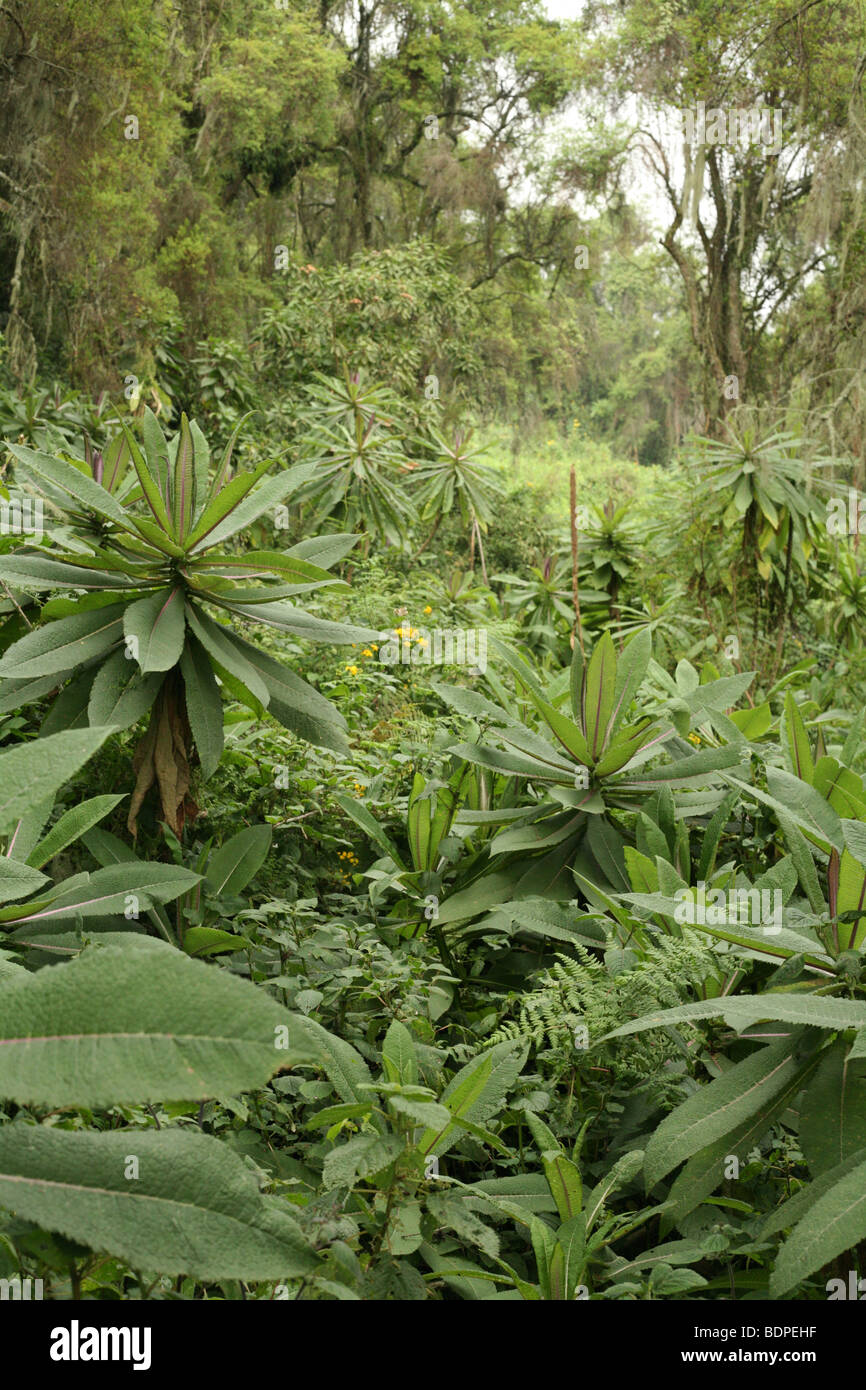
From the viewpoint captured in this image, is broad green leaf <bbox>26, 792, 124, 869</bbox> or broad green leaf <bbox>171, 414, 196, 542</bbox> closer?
broad green leaf <bbox>26, 792, 124, 869</bbox>

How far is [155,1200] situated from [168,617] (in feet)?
4.84

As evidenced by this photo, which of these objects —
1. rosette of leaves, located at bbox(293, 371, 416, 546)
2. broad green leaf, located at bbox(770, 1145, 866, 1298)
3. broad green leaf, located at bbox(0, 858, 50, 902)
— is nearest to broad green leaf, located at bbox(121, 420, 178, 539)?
broad green leaf, located at bbox(0, 858, 50, 902)

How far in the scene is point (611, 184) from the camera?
39.9ft

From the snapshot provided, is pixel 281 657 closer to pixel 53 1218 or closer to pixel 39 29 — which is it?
pixel 53 1218

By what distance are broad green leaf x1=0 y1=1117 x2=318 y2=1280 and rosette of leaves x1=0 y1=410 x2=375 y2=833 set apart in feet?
4.25

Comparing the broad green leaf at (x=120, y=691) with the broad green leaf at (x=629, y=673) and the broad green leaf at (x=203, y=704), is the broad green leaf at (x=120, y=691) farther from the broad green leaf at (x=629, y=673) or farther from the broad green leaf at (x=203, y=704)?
the broad green leaf at (x=629, y=673)

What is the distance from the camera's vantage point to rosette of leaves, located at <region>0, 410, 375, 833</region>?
1855 mm

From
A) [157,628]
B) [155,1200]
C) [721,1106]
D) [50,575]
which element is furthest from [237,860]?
[155,1200]

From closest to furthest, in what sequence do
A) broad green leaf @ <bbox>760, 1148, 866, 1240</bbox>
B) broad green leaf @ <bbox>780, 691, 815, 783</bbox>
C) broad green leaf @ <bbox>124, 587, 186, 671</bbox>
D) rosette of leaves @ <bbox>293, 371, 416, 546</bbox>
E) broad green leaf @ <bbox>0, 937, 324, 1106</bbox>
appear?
broad green leaf @ <bbox>0, 937, 324, 1106</bbox> < broad green leaf @ <bbox>760, 1148, 866, 1240</bbox> < broad green leaf @ <bbox>124, 587, 186, 671</bbox> < broad green leaf @ <bbox>780, 691, 815, 783</bbox> < rosette of leaves @ <bbox>293, 371, 416, 546</bbox>

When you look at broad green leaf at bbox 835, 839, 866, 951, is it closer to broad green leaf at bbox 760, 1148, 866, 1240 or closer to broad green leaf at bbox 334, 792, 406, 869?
broad green leaf at bbox 760, 1148, 866, 1240

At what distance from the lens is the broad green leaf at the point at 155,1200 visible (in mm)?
509

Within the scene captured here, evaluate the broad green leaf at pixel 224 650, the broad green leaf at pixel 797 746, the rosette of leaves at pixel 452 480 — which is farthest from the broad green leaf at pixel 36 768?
the rosette of leaves at pixel 452 480

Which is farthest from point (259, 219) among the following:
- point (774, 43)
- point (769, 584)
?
point (769, 584)

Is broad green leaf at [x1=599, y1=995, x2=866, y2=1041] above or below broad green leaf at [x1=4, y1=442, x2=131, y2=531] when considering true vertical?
below
